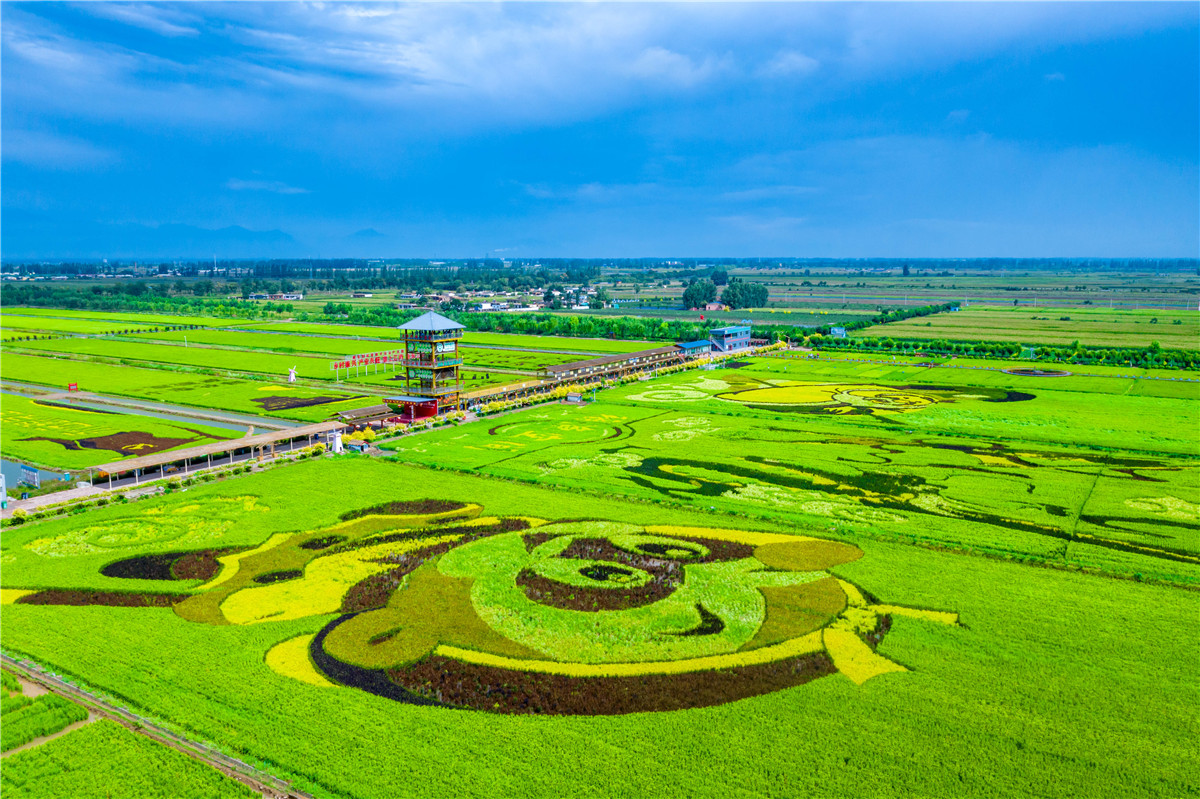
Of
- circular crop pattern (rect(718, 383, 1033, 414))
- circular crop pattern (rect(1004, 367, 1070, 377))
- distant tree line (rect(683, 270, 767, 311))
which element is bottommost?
circular crop pattern (rect(718, 383, 1033, 414))

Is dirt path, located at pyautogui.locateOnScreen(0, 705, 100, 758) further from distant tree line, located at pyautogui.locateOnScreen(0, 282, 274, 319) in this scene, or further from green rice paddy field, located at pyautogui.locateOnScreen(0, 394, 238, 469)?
distant tree line, located at pyautogui.locateOnScreen(0, 282, 274, 319)

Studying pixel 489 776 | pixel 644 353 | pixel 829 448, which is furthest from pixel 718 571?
pixel 644 353

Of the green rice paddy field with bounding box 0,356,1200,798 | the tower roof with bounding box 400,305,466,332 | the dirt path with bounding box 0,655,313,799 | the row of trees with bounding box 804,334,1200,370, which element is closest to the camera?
the dirt path with bounding box 0,655,313,799

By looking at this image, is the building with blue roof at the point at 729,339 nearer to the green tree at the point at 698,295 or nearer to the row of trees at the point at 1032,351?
the row of trees at the point at 1032,351

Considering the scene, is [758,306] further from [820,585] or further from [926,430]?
[820,585]

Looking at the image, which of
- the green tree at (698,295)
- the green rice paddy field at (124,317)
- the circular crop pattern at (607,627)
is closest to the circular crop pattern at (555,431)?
the circular crop pattern at (607,627)

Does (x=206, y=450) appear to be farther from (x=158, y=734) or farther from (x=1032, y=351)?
(x=1032, y=351)

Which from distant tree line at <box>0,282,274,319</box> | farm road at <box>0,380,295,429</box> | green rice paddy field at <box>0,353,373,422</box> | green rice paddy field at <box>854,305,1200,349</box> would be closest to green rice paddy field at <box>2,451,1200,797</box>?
farm road at <box>0,380,295,429</box>
